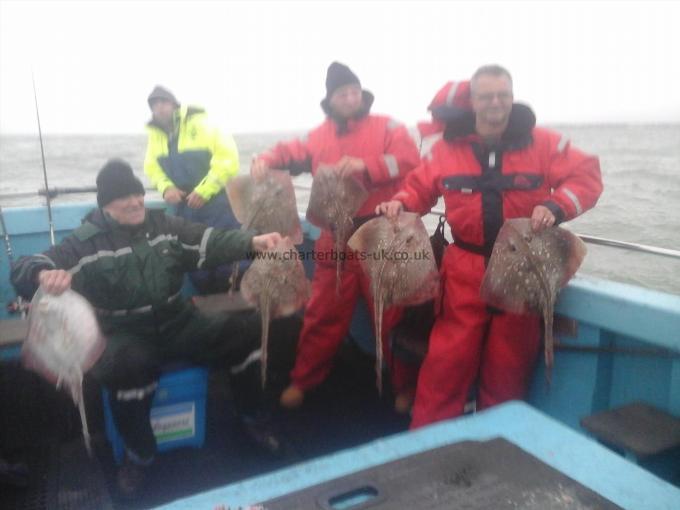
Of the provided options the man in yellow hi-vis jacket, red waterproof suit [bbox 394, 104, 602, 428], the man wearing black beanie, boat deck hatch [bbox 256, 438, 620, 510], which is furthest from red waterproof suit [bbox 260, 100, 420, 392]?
boat deck hatch [bbox 256, 438, 620, 510]

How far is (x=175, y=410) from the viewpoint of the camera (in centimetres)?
329

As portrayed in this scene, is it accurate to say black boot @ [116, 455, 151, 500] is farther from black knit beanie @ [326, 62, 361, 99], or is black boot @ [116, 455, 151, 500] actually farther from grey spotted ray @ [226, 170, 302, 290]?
black knit beanie @ [326, 62, 361, 99]

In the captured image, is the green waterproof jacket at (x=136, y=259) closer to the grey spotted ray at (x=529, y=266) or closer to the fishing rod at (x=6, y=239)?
the grey spotted ray at (x=529, y=266)

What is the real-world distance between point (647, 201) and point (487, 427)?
20.2 m

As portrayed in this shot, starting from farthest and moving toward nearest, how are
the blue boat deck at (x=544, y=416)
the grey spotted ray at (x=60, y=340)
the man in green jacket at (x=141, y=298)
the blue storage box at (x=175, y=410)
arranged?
the blue storage box at (x=175, y=410) < the man in green jacket at (x=141, y=298) < the grey spotted ray at (x=60, y=340) < the blue boat deck at (x=544, y=416)

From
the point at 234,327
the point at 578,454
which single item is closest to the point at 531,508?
the point at 578,454

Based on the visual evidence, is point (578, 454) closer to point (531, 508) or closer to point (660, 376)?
point (531, 508)

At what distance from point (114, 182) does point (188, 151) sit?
6.65 feet

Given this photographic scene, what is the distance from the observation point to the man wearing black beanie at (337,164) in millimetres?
3758

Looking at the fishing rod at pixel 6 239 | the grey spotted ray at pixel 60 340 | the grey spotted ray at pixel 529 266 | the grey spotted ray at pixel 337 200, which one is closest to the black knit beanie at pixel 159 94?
the fishing rod at pixel 6 239

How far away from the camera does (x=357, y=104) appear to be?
3.81m

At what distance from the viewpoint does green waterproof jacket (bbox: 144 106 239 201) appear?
5074 millimetres

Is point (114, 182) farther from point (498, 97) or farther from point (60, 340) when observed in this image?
point (498, 97)

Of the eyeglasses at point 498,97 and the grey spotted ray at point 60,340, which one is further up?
the eyeglasses at point 498,97
